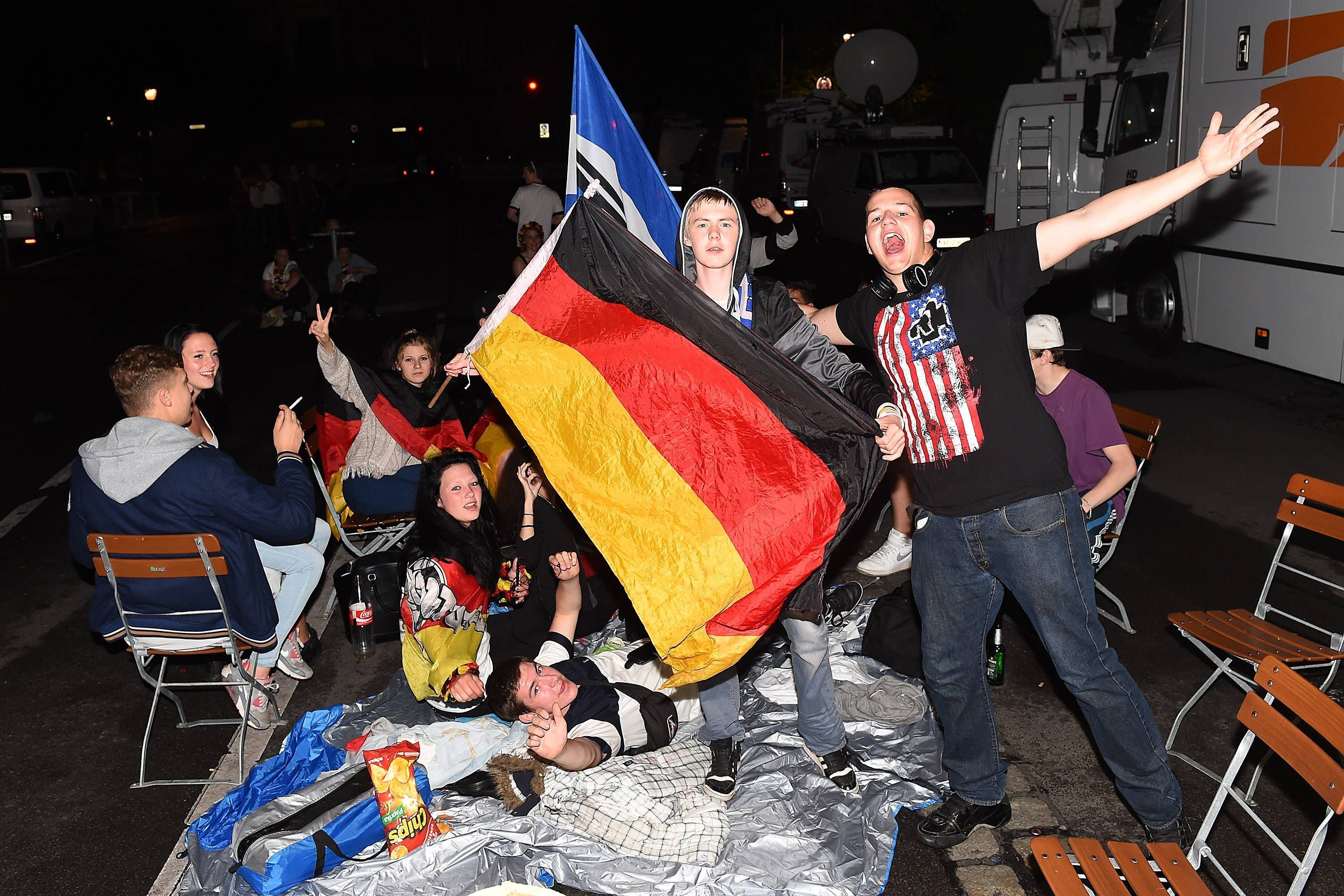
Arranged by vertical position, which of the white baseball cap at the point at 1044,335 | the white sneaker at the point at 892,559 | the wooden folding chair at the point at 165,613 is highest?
the white baseball cap at the point at 1044,335

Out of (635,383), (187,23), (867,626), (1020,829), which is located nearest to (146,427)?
(635,383)

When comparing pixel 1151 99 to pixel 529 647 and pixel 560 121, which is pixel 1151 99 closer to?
pixel 529 647

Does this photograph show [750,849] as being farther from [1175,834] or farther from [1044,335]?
[1044,335]

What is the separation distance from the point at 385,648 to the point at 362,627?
0.67ft

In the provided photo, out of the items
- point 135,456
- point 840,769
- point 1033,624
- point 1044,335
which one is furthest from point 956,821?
point 135,456

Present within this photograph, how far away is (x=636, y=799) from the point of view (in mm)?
4254

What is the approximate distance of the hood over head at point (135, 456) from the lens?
462 centimetres

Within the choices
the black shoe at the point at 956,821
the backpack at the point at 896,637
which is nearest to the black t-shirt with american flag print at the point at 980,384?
the black shoe at the point at 956,821

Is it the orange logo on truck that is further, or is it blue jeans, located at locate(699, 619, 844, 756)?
the orange logo on truck

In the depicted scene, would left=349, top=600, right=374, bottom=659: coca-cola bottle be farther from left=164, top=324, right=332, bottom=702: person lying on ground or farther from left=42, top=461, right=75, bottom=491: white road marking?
left=42, top=461, right=75, bottom=491: white road marking

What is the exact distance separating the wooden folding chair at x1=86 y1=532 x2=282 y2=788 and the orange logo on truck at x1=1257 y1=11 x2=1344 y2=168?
862cm

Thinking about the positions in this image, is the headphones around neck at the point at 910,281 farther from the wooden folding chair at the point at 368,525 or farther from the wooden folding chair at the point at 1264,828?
the wooden folding chair at the point at 368,525

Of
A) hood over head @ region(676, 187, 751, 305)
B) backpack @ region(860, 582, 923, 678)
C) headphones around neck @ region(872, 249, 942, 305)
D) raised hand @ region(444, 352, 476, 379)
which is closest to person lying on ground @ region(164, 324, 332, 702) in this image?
raised hand @ region(444, 352, 476, 379)

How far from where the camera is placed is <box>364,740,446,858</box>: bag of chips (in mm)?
4059
